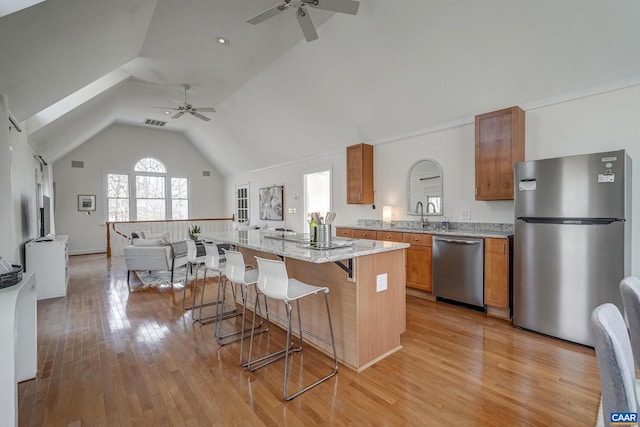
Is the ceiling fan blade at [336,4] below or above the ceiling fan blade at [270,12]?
above

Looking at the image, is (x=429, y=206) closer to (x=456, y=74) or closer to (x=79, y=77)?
(x=456, y=74)

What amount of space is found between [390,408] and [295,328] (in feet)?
4.41

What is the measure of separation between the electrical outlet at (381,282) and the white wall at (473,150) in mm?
2311

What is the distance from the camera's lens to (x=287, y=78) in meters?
5.10

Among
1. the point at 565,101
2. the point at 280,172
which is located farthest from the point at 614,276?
the point at 280,172

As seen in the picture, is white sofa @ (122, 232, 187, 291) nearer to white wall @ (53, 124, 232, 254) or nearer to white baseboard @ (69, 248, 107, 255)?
white baseboard @ (69, 248, 107, 255)

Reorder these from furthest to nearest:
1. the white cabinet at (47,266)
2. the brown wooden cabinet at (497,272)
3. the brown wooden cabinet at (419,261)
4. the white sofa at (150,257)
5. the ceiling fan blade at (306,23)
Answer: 1. the white sofa at (150,257)
2. the white cabinet at (47,266)
3. the brown wooden cabinet at (419,261)
4. the brown wooden cabinet at (497,272)
5. the ceiling fan blade at (306,23)

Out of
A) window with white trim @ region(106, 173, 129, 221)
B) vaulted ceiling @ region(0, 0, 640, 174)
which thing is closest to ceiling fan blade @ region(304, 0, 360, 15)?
vaulted ceiling @ region(0, 0, 640, 174)

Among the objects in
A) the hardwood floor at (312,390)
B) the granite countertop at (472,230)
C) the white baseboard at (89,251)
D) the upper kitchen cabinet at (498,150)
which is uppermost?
the upper kitchen cabinet at (498,150)

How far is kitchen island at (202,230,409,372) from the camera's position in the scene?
238cm

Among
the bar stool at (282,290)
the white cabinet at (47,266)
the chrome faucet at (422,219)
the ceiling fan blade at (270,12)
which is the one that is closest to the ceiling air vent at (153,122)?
the white cabinet at (47,266)

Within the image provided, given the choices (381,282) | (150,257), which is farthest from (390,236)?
(150,257)

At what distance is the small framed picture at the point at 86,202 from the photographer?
8508 millimetres

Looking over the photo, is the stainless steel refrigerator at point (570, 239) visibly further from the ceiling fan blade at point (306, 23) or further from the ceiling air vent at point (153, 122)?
the ceiling air vent at point (153, 122)
